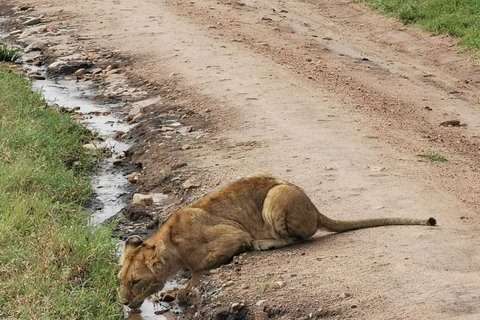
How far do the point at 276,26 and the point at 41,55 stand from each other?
386 centimetres

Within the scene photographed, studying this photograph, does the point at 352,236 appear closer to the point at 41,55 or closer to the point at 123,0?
the point at 41,55

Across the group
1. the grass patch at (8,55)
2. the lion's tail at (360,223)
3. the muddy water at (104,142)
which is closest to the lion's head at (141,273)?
the muddy water at (104,142)

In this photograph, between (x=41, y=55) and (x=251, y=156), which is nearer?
(x=251, y=156)

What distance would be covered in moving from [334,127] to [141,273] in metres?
4.01

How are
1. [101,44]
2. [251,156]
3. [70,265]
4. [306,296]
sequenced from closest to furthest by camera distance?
[306,296]
[70,265]
[251,156]
[101,44]

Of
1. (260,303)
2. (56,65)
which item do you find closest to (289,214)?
(260,303)

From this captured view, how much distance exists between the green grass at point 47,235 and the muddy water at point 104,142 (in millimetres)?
199

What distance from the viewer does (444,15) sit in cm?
1501

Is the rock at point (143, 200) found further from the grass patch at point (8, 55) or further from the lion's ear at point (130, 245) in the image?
the grass patch at point (8, 55)

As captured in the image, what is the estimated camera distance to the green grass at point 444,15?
557 inches

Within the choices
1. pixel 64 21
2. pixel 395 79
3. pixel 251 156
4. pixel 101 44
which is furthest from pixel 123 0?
pixel 251 156

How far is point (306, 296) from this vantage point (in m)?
Answer: 5.93

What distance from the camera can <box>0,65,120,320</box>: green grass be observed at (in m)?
6.17

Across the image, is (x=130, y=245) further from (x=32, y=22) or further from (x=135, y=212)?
(x=32, y=22)
